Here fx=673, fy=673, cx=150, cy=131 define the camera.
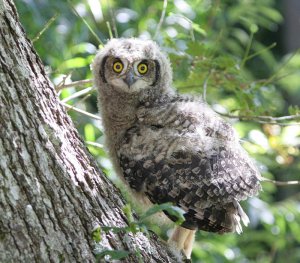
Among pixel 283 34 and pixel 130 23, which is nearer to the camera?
pixel 130 23

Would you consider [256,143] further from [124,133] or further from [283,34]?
[283,34]

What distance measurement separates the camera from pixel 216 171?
3277mm

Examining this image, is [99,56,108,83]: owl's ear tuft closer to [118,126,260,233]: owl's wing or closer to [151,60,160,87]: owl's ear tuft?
[151,60,160,87]: owl's ear tuft

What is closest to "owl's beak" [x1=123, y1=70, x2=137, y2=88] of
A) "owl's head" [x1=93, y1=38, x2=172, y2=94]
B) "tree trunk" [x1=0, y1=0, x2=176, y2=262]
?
"owl's head" [x1=93, y1=38, x2=172, y2=94]

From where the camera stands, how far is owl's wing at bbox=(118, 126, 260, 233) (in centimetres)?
325

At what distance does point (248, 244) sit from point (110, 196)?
5.27 metres

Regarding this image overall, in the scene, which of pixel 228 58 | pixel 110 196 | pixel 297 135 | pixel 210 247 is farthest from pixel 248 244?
pixel 110 196

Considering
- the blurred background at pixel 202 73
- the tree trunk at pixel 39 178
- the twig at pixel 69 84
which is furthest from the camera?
the blurred background at pixel 202 73

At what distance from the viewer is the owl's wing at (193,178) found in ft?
10.7

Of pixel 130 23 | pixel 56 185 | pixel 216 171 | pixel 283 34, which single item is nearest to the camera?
pixel 56 185

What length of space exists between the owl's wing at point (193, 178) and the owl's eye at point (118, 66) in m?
0.54

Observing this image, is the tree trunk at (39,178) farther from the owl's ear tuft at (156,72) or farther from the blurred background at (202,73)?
the owl's ear tuft at (156,72)

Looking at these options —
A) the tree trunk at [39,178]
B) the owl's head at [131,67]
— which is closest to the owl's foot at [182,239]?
the tree trunk at [39,178]

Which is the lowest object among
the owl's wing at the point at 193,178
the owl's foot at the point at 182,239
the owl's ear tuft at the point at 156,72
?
the owl's foot at the point at 182,239
